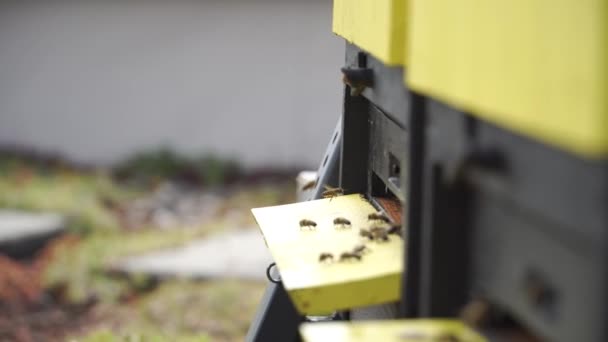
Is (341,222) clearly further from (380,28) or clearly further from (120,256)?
(120,256)

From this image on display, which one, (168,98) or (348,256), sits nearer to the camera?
(348,256)

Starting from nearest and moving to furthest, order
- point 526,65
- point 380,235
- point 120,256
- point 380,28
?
point 526,65
point 380,28
point 380,235
point 120,256

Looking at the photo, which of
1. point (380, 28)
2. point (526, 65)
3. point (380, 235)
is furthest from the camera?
point (380, 235)

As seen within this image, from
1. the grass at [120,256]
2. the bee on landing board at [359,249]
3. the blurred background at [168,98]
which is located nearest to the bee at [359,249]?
the bee on landing board at [359,249]

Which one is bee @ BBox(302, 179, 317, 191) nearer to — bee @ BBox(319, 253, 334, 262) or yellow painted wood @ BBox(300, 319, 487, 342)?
bee @ BBox(319, 253, 334, 262)

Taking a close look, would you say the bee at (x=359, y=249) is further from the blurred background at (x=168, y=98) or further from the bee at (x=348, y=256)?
the blurred background at (x=168, y=98)

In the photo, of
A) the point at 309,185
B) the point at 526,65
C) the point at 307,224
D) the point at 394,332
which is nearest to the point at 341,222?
the point at 307,224
